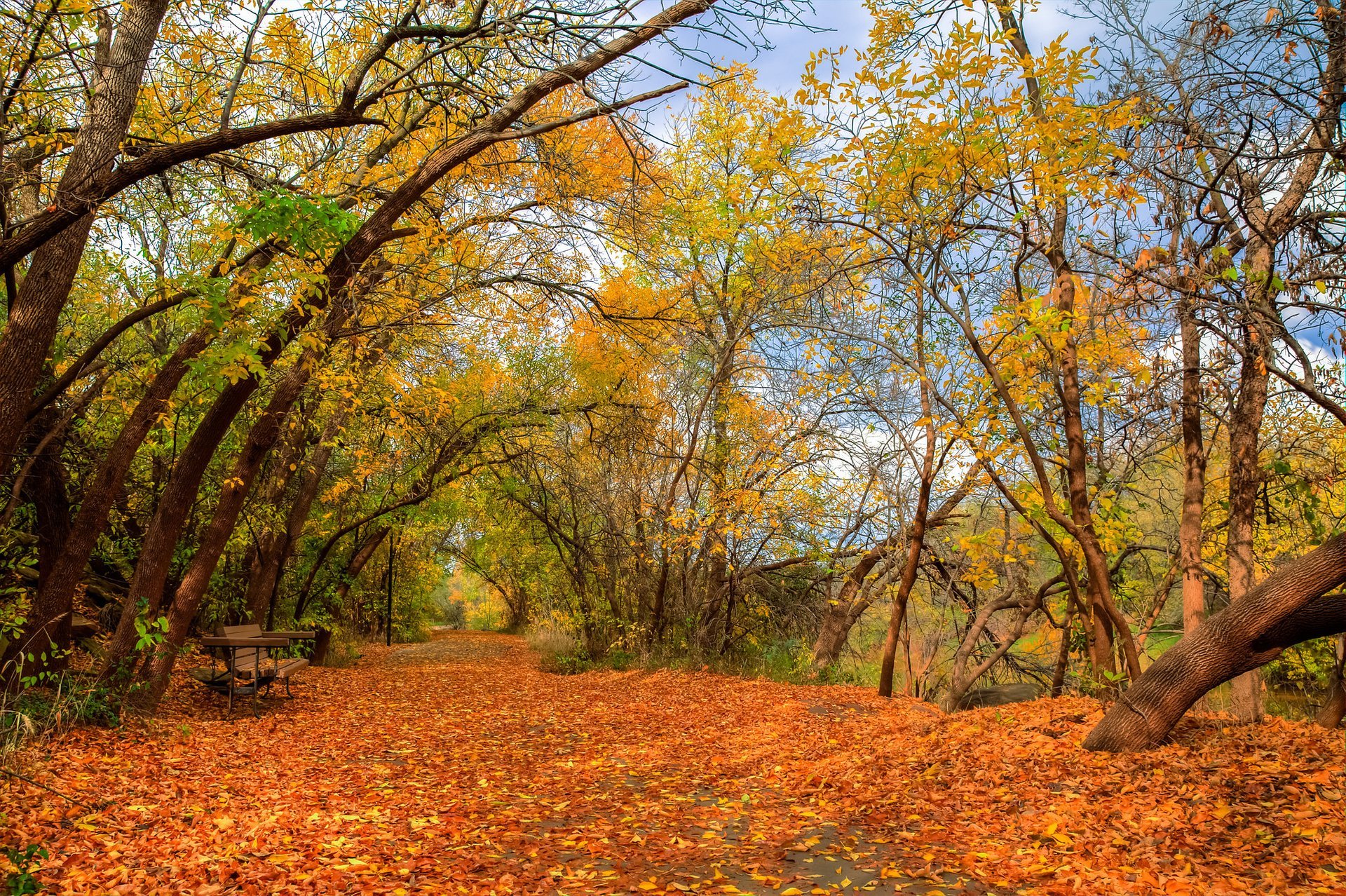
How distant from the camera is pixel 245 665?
8.21 m

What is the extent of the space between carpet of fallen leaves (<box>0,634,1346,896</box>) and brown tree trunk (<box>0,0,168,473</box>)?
2229mm

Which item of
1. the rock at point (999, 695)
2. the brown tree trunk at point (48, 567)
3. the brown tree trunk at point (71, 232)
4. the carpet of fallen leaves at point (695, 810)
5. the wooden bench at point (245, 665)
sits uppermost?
the brown tree trunk at point (71, 232)

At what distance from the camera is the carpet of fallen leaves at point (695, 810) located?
3.54 m

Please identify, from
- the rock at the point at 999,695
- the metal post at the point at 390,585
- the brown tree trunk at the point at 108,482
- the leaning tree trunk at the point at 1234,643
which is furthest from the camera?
the metal post at the point at 390,585

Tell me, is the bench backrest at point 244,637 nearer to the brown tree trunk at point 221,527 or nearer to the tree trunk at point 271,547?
the brown tree trunk at point 221,527

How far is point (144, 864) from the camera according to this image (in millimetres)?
3588

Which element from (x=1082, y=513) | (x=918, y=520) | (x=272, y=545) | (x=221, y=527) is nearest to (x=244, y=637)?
(x=221, y=527)

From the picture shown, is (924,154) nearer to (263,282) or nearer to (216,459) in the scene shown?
(263,282)

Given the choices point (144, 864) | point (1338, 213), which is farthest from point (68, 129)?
point (1338, 213)

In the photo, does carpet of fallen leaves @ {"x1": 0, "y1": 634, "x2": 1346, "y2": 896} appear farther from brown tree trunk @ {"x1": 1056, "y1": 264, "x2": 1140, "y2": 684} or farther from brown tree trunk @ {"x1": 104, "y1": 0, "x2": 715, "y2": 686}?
brown tree trunk @ {"x1": 104, "y1": 0, "x2": 715, "y2": 686}

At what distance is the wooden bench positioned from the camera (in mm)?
7324

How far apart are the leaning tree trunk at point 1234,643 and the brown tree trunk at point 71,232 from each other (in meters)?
6.81

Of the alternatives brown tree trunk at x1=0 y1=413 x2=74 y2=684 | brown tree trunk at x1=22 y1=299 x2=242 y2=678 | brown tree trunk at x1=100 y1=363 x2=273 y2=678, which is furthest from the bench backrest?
brown tree trunk at x1=22 y1=299 x2=242 y2=678

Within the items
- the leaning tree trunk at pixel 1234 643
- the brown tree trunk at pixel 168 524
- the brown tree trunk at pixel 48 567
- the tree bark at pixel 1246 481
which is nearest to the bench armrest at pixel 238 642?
the brown tree trunk at pixel 168 524
